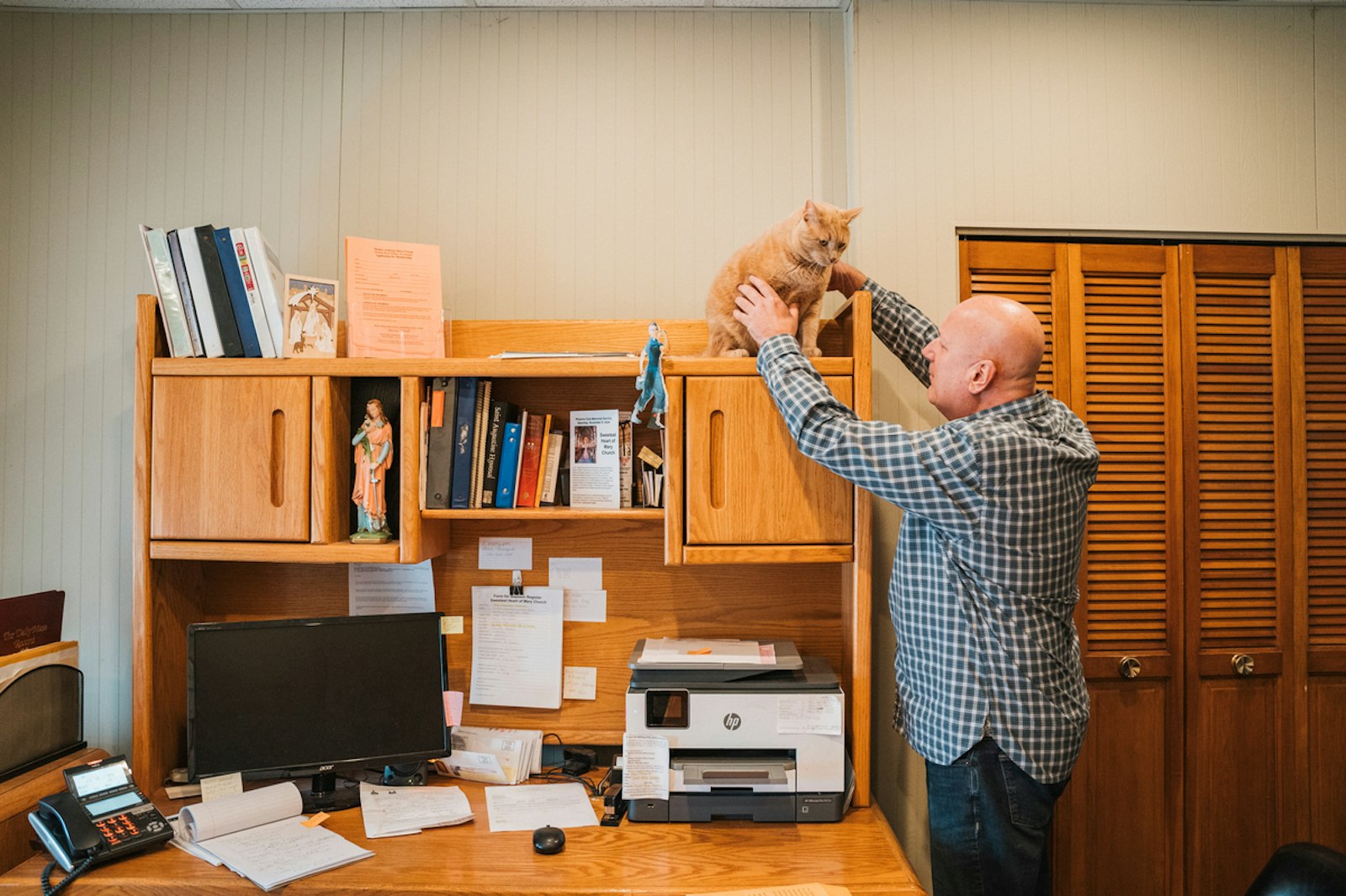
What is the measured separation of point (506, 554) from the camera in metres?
2.03

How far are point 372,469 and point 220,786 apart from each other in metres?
0.73

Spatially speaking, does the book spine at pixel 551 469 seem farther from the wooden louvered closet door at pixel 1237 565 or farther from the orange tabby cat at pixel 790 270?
the wooden louvered closet door at pixel 1237 565

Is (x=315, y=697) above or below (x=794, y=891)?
above

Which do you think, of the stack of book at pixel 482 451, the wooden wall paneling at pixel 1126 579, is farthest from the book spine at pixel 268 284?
the wooden wall paneling at pixel 1126 579

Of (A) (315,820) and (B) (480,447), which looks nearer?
(A) (315,820)

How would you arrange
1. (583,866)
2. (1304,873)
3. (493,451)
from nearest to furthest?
(1304,873) < (583,866) < (493,451)

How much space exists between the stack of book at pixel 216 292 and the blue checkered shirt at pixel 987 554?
1.14m

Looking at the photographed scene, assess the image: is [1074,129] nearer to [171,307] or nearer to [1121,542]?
[1121,542]

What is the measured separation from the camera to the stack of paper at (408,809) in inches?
64.6

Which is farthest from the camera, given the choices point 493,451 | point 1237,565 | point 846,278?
point 1237,565

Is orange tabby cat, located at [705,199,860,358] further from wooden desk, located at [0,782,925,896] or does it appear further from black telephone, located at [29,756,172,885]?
black telephone, located at [29,756,172,885]

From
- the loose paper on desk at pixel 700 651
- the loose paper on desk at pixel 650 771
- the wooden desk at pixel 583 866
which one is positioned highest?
the loose paper on desk at pixel 700 651

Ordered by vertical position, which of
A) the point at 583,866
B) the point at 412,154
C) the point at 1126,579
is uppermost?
the point at 412,154

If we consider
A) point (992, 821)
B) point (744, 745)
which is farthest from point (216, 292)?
point (992, 821)
